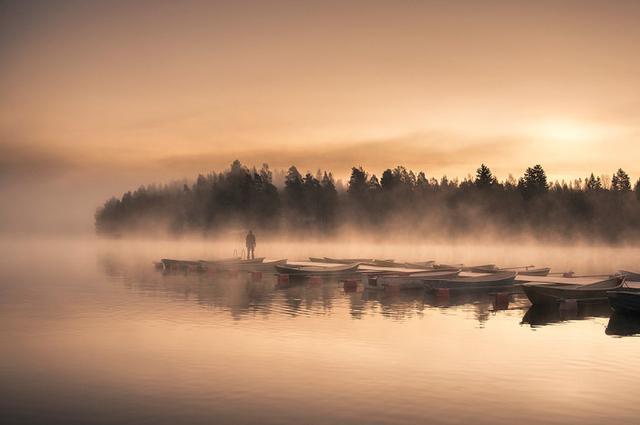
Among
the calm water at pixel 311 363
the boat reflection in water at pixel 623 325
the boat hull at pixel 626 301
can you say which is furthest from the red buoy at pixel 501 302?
the boat hull at pixel 626 301

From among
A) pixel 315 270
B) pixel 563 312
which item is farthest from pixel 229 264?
pixel 563 312

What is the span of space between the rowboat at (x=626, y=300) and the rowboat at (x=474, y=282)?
14.0 metres

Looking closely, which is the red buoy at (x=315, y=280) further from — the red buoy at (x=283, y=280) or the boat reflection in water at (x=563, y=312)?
the boat reflection in water at (x=563, y=312)

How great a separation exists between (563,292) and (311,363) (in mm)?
23343

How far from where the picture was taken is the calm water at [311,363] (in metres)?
19.3

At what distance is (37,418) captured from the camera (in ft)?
61.3

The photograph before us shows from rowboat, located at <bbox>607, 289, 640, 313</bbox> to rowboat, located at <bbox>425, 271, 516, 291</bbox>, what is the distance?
45.9 feet

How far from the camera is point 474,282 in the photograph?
5178 centimetres

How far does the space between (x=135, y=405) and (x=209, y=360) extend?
19.5 ft

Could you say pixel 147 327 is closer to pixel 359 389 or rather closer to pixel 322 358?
pixel 322 358

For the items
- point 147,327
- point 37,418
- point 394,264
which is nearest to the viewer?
point 37,418

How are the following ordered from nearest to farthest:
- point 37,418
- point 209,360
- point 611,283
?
point 37,418, point 209,360, point 611,283

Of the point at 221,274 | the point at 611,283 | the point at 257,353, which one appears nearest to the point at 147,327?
the point at 257,353

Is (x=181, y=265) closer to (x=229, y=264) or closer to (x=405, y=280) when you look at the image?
(x=229, y=264)
